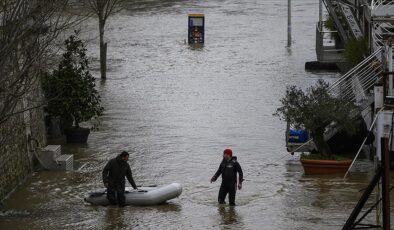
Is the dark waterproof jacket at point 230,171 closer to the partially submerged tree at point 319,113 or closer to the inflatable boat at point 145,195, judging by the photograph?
the inflatable boat at point 145,195

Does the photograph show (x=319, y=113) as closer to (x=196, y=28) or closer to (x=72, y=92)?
(x=72, y=92)

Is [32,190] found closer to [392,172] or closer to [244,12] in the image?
[392,172]

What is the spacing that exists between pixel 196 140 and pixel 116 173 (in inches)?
370

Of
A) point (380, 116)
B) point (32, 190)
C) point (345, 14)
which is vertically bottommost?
point (32, 190)

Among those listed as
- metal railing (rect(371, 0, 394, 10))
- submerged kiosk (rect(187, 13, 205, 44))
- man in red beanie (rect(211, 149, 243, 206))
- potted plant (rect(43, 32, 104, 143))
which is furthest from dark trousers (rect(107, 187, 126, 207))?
submerged kiosk (rect(187, 13, 205, 44))

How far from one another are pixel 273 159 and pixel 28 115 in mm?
6696

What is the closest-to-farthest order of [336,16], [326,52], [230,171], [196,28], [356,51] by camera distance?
[230,171] < [356,51] < [336,16] < [326,52] < [196,28]

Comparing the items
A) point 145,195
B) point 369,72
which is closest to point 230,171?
point 145,195

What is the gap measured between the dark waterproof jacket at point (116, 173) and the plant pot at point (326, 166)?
5372mm

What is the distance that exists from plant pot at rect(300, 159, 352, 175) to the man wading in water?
5.35 meters

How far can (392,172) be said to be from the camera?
1040 inches

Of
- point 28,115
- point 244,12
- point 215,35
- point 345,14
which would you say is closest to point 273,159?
point 28,115

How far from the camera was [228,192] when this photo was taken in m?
22.7

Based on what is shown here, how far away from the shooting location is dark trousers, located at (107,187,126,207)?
22.6m
